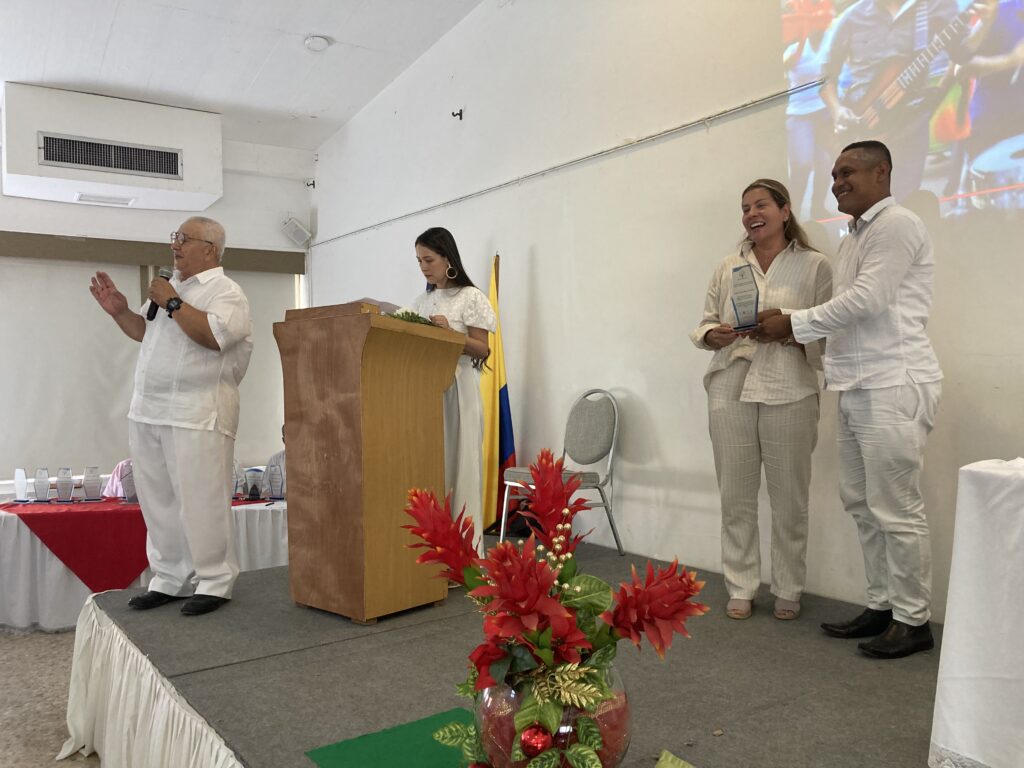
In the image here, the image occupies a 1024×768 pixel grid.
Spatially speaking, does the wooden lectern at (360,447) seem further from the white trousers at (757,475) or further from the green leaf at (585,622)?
the green leaf at (585,622)

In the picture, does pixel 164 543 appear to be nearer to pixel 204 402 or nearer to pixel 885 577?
pixel 204 402

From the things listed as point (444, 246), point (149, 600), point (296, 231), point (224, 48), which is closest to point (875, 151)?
point (444, 246)

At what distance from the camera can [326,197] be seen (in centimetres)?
767

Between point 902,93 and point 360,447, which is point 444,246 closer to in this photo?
point 360,447

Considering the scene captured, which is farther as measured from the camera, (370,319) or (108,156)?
(108,156)

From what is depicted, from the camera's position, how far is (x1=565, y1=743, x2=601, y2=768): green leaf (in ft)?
3.46

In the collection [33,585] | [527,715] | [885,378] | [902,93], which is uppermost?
[902,93]

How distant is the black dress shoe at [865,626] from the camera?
2.51 metres

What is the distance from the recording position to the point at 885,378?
2.38 metres

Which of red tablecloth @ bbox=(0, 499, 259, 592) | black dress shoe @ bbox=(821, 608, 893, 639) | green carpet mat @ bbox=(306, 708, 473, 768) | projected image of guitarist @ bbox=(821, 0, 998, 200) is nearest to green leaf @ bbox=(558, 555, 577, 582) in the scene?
green carpet mat @ bbox=(306, 708, 473, 768)

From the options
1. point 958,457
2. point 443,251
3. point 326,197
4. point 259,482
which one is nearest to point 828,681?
point 958,457

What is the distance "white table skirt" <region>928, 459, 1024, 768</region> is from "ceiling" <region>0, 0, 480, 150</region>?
4.64 metres

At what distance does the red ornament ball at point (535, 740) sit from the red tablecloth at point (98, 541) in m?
3.43

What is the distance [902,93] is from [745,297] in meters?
1.00
